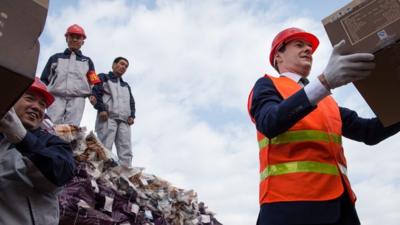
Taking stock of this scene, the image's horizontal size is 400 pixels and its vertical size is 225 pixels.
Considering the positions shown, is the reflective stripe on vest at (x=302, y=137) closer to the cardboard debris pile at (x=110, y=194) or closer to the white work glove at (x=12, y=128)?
the white work glove at (x=12, y=128)

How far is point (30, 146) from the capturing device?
2598 mm

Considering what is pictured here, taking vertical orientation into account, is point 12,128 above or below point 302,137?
above

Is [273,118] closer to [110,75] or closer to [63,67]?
[63,67]

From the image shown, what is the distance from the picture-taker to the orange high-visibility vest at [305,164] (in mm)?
2188

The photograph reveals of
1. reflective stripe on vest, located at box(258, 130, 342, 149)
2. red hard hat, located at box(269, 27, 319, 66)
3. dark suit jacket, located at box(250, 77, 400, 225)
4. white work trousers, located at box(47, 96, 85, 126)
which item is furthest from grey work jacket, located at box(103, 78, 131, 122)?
reflective stripe on vest, located at box(258, 130, 342, 149)

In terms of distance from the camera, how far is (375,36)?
1885 mm

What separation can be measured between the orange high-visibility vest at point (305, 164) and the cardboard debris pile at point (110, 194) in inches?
106

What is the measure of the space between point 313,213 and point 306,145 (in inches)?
12.9

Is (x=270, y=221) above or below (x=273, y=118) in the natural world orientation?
below

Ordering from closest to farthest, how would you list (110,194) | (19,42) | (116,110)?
1. (19,42)
2. (110,194)
3. (116,110)

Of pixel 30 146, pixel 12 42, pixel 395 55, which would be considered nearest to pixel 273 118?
pixel 395 55

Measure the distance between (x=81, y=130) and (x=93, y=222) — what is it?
140 cm

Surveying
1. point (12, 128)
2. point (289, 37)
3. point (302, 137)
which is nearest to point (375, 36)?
point (302, 137)

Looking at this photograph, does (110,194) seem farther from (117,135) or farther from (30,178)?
(30,178)
